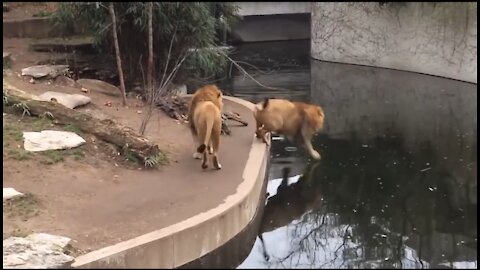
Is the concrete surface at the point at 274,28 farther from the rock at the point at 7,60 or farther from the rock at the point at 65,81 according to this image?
the rock at the point at 65,81

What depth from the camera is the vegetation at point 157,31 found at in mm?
11500

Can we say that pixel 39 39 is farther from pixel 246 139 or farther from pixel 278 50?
pixel 278 50

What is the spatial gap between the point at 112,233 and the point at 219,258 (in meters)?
0.94

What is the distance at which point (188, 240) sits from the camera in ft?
19.9

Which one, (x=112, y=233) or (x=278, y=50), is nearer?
(x=112, y=233)

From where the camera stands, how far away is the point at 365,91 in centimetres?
1559

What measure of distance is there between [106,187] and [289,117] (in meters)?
2.64

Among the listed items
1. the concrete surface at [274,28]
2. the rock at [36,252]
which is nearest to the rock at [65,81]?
the rock at [36,252]

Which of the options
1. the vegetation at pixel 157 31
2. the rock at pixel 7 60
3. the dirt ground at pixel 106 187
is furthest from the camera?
the rock at pixel 7 60

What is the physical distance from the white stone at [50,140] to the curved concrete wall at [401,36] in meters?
11.2

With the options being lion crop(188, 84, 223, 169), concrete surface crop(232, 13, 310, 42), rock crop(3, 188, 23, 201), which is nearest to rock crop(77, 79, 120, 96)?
lion crop(188, 84, 223, 169)

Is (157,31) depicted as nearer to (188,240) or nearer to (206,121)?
(206,121)

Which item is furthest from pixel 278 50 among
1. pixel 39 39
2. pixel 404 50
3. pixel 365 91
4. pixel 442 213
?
pixel 442 213

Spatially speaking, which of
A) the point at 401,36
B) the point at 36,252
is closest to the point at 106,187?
the point at 36,252
